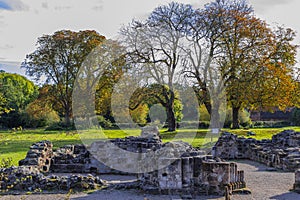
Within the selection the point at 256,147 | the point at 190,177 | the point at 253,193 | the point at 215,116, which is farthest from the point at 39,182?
the point at 215,116

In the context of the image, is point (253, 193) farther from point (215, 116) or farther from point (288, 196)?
point (215, 116)

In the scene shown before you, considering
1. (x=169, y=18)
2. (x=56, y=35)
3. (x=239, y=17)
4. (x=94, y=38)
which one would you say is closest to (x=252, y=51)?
(x=239, y=17)

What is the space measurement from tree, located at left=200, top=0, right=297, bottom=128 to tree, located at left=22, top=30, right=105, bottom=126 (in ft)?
37.2

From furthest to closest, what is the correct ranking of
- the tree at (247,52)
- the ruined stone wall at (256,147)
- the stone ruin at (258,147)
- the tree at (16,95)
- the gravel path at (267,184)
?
the tree at (16,95), the tree at (247,52), the ruined stone wall at (256,147), the stone ruin at (258,147), the gravel path at (267,184)

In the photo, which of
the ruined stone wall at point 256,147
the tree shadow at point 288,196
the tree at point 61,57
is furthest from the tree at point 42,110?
the tree shadow at point 288,196

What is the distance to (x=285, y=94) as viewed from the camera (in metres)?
27.8

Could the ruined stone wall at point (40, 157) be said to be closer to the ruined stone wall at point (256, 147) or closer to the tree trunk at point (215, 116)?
the ruined stone wall at point (256, 147)

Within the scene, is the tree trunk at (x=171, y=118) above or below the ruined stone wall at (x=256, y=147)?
above

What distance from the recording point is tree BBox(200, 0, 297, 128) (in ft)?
90.3

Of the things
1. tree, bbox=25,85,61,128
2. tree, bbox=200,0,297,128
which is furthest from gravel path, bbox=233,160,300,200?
tree, bbox=25,85,61,128

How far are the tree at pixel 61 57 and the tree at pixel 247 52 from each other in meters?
11.3

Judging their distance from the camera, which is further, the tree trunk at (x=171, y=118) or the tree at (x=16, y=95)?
the tree at (x=16, y=95)

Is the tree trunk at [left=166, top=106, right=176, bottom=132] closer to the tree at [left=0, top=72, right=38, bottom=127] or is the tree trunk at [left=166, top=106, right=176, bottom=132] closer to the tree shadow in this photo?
the tree at [left=0, top=72, right=38, bottom=127]

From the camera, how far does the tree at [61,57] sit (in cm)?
3534
